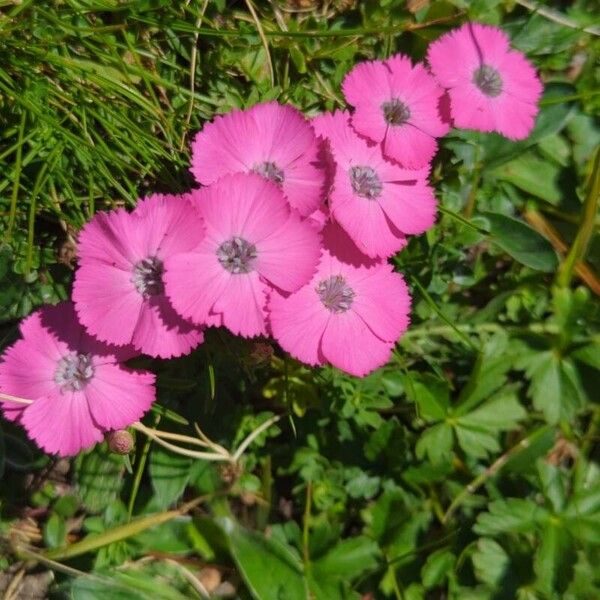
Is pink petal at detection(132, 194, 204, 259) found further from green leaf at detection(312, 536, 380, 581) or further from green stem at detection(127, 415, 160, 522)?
green leaf at detection(312, 536, 380, 581)

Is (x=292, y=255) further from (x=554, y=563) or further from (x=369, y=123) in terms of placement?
(x=554, y=563)

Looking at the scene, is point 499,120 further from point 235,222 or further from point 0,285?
point 0,285

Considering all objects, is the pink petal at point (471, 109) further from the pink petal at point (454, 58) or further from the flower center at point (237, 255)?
the flower center at point (237, 255)

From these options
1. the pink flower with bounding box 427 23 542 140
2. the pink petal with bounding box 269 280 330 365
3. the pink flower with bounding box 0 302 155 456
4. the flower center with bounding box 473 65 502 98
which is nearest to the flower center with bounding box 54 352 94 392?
the pink flower with bounding box 0 302 155 456

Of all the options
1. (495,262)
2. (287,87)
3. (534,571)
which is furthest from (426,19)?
(534,571)

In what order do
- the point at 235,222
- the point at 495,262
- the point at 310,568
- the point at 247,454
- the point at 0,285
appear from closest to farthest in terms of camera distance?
the point at 235,222 < the point at 0,285 < the point at 310,568 < the point at 247,454 < the point at 495,262

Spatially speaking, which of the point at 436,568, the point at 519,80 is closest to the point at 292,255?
the point at 519,80
